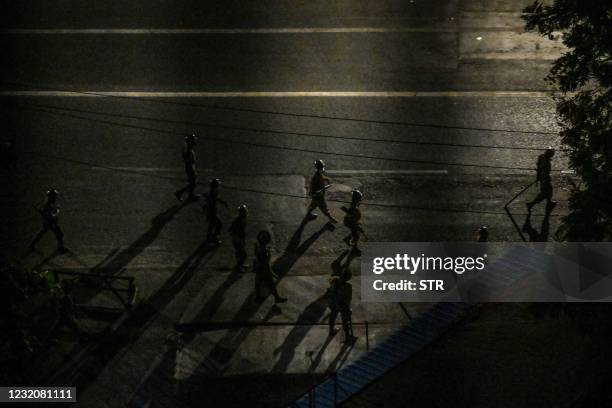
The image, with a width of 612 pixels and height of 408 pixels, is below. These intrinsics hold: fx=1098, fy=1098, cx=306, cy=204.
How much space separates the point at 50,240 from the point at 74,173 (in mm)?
2132

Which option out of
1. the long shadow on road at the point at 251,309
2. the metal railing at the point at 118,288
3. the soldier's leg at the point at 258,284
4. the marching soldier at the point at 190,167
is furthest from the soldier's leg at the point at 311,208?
the metal railing at the point at 118,288

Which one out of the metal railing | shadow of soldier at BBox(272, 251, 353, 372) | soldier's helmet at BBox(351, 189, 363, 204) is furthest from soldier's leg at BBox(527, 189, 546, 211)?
the metal railing

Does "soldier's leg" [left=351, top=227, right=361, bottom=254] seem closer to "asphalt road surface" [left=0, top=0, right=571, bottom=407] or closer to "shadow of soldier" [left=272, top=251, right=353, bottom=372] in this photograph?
"asphalt road surface" [left=0, top=0, right=571, bottom=407]

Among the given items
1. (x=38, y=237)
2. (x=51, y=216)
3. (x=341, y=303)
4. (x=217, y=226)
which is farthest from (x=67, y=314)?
(x=341, y=303)

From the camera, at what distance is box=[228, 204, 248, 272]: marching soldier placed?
19438 millimetres

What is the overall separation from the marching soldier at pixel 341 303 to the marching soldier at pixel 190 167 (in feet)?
14.6

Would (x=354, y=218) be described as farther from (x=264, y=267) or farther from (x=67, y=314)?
(x=67, y=314)

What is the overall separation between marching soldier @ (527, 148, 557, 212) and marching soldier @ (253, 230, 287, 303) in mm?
5401

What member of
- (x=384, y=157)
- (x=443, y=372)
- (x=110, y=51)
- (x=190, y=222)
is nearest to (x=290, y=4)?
(x=110, y=51)

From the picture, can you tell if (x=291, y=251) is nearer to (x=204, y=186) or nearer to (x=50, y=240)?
(x=204, y=186)

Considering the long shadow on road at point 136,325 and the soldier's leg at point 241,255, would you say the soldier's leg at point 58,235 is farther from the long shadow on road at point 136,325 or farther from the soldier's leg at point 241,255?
the soldier's leg at point 241,255

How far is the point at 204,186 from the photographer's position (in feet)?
72.7

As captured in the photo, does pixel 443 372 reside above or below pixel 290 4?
below

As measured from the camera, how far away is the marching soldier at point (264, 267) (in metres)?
18.6
